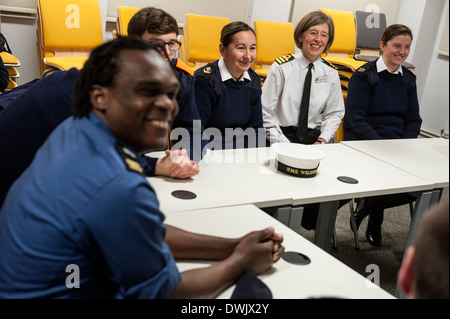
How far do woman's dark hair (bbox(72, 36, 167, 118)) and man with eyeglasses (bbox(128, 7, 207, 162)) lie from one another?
3.29ft

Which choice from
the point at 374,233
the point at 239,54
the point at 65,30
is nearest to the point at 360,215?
the point at 374,233

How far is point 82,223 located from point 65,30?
3.40 metres

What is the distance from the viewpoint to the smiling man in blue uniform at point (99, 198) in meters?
0.83

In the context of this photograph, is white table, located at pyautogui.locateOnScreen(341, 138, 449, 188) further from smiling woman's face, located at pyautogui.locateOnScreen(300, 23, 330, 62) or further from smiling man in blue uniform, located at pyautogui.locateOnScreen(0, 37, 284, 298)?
smiling man in blue uniform, located at pyautogui.locateOnScreen(0, 37, 284, 298)

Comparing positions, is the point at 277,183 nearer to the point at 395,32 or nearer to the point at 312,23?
the point at 312,23

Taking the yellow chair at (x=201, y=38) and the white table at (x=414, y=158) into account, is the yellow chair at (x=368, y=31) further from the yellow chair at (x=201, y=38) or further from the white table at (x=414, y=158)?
the white table at (x=414, y=158)

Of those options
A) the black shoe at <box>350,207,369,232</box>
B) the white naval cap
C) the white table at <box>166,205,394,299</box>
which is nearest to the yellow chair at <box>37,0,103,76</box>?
the white naval cap

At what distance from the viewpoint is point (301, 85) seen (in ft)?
9.99

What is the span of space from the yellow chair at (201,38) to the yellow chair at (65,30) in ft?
2.43

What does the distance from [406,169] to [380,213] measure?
2.29 feet

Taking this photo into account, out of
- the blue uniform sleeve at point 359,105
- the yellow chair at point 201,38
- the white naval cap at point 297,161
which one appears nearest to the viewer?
the white naval cap at point 297,161

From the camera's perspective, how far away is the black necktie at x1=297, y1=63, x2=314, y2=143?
119 inches

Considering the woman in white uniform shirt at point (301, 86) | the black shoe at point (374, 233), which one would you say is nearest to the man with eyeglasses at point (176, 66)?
the woman in white uniform shirt at point (301, 86)
